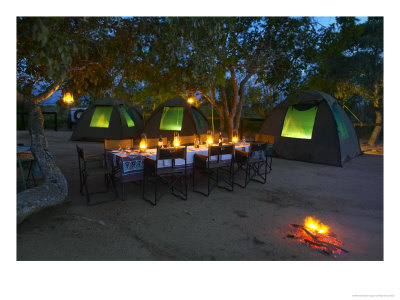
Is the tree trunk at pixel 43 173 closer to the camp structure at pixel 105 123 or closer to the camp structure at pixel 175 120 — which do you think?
the camp structure at pixel 175 120

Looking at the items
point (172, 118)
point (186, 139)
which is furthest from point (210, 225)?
point (172, 118)

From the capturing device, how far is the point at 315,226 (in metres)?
3.49

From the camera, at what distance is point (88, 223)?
3.50 m

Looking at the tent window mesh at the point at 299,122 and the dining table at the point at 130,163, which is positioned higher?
the tent window mesh at the point at 299,122

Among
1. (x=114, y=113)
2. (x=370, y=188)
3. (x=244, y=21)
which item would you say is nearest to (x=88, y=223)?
(x=370, y=188)

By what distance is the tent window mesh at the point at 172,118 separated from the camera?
11133 millimetres

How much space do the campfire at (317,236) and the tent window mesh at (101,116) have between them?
31.5ft

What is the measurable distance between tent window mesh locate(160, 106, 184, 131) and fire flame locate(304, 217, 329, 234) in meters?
7.90

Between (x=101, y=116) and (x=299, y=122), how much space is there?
311 inches

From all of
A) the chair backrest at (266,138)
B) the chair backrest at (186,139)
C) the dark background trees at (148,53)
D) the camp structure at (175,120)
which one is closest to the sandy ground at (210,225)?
the dark background trees at (148,53)

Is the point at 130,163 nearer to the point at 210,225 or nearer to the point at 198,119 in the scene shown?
the point at 210,225

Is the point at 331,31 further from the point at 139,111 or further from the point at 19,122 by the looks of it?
the point at 19,122

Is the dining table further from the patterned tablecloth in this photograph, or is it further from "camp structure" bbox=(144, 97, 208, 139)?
"camp structure" bbox=(144, 97, 208, 139)

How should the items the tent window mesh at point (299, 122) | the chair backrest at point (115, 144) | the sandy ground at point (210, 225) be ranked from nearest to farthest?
the sandy ground at point (210, 225) → the chair backrest at point (115, 144) → the tent window mesh at point (299, 122)
